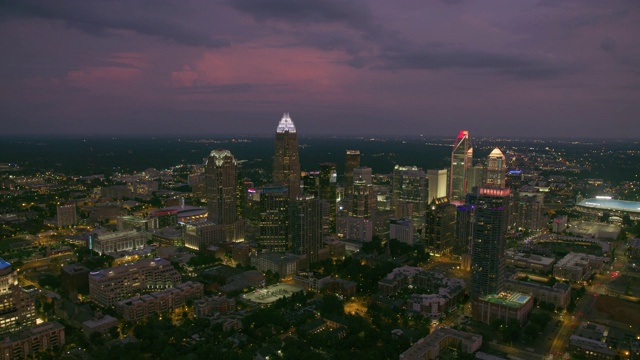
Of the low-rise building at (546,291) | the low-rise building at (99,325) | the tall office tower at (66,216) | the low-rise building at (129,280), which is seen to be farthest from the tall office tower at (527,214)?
the tall office tower at (66,216)

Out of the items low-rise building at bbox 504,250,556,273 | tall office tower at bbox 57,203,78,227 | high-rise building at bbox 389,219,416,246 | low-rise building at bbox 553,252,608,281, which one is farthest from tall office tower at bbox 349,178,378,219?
tall office tower at bbox 57,203,78,227

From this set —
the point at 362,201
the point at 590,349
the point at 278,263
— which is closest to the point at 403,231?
the point at 362,201

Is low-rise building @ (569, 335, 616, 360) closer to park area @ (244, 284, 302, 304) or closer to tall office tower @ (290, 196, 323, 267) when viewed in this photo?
park area @ (244, 284, 302, 304)

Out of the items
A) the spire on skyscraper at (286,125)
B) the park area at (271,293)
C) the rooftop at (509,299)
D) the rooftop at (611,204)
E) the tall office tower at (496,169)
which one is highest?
the spire on skyscraper at (286,125)

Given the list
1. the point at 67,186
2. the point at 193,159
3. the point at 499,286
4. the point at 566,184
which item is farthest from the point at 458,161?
the point at 193,159

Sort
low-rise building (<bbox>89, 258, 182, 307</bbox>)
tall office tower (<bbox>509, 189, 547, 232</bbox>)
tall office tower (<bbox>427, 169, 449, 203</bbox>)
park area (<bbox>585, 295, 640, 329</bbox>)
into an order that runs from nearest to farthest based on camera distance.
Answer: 1. park area (<bbox>585, 295, 640, 329</bbox>)
2. low-rise building (<bbox>89, 258, 182, 307</bbox>)
3. tall office tower (<bbox>509, 189, 547, 232</bbox>)
4. tall office tower (<bbox>427, 169, 449, 203</bbox>)

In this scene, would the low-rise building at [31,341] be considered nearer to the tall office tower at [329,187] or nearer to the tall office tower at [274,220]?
the tall office tower at [274,220]
